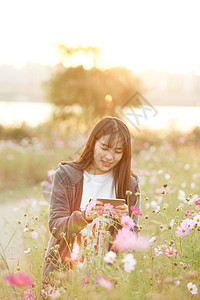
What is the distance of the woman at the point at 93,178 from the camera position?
2029mm

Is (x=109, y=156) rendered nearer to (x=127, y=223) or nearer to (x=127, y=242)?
(x=127, y=223)

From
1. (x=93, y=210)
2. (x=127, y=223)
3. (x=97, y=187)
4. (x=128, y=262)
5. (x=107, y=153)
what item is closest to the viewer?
(x=128, y=262)

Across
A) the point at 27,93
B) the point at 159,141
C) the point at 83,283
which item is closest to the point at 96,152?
the point at 83,283

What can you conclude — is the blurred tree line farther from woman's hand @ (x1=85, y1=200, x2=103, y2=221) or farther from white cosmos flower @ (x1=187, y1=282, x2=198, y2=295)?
white cosmos flower @ (x1=187, y1=282, x2=198, y2=295)

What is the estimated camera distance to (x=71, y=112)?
11.2 m

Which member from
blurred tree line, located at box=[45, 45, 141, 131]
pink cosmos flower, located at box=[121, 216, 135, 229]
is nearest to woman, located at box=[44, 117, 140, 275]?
pink cosmos flower, located at box=[121, 216, 135, 229]

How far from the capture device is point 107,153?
79.7 inches

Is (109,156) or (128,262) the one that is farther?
(109,156)

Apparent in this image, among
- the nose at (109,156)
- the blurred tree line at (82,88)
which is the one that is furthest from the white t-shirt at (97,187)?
the blurred tree line at (82,88)

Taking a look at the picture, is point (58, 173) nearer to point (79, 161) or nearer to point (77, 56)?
point (79, 161)

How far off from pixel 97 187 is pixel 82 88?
9.44 meters

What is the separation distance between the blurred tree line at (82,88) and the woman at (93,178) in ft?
29.6

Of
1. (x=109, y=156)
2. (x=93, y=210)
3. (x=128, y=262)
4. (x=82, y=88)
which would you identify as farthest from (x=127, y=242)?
(x=82, y=88)

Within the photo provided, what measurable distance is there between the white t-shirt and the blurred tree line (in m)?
9.03
